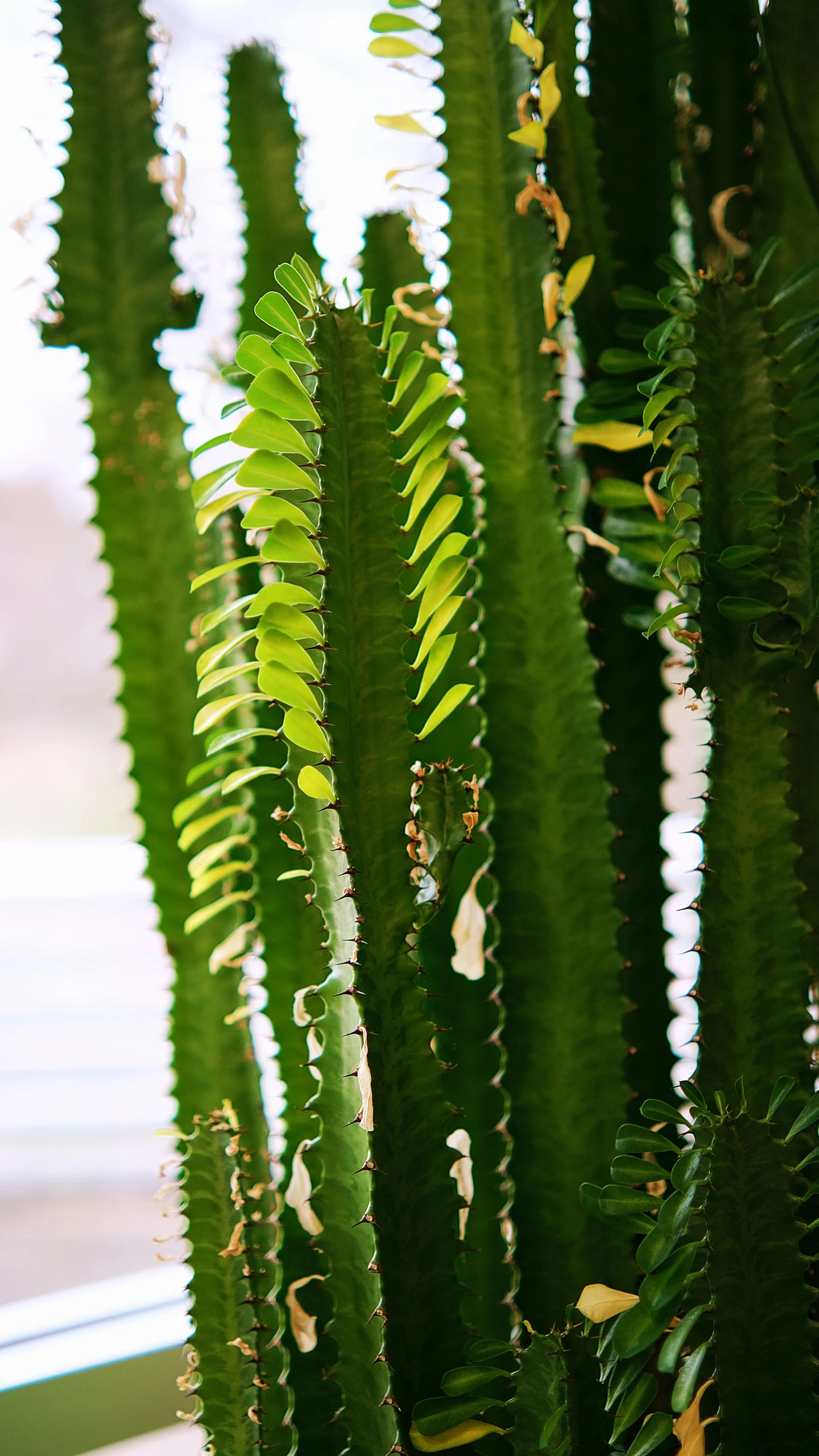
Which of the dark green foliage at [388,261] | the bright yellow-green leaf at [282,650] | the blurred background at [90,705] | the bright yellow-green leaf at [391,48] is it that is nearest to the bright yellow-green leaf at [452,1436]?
the blurred background at [90,705]

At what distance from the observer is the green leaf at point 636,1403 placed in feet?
1.73

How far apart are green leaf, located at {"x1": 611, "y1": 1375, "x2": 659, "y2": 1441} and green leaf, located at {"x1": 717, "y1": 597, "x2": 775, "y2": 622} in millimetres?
463

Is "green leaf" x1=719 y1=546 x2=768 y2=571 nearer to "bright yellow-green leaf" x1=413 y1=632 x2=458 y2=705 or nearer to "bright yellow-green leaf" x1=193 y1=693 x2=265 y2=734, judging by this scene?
"bright yellow-green leaf" x1=413 y1=632 x2=458 y2=705

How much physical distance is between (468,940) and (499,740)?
16 centimetres

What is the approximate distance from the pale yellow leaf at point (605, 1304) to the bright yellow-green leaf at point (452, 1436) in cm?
10

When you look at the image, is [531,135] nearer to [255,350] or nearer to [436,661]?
[255,350]

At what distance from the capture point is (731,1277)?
1.83 ft

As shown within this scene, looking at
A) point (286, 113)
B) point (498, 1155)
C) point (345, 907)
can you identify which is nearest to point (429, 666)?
point (345, 907)

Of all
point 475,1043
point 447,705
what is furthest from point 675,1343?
point 447,705

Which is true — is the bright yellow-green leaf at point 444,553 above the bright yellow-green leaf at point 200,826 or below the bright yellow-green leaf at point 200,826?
above

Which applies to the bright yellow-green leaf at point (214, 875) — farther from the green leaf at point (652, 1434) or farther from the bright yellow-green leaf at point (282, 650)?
the green leaf at point (652, 1434)

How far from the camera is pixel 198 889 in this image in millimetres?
743

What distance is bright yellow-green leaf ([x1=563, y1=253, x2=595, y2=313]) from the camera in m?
0.71

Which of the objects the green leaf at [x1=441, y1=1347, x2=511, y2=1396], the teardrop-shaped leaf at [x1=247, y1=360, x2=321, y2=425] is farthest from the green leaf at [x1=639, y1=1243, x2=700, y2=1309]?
the teardrop-shaped leaf at [x1=247, y1=360, x2=321, y2=425]
